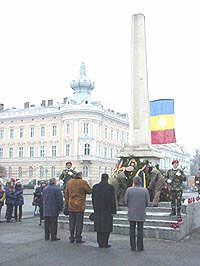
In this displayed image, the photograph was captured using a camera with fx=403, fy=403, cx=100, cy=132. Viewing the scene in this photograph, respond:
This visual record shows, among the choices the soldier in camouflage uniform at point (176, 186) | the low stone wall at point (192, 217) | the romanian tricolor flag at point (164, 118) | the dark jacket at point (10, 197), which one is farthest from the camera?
the romanian tricolor flag at point (164, 118)

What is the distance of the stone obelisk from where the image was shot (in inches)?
598

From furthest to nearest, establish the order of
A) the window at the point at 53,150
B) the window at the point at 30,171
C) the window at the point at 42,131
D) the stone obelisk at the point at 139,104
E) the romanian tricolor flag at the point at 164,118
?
1. the window at the point at 42,131
2. the window at the point at 30,171
3. the window at the point at 53,150
4. the romanian tricolor flag at the point at 164,118
5. the stone obelisk at the point at 139,104

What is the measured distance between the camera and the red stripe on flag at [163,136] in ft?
55.8

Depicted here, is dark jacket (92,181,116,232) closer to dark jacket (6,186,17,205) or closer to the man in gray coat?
the man in gray coat

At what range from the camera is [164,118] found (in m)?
17.0

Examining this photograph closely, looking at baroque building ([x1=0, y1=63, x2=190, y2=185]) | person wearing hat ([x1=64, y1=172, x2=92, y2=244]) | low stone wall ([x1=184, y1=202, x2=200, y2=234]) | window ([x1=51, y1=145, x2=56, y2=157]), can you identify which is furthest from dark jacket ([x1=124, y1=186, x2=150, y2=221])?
window ([x1=51, y1=145, x2=56, y2=157])

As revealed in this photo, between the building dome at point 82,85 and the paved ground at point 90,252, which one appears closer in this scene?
the paved ground at point 90,252

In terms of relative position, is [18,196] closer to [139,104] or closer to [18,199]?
[18,199]

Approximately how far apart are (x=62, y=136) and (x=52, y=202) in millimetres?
63235

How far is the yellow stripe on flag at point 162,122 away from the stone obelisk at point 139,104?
68.5 inches

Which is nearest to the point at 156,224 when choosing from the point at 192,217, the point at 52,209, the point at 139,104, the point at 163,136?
the point at 192,217

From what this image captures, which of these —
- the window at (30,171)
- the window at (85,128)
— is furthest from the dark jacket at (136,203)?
the window at (30,171)

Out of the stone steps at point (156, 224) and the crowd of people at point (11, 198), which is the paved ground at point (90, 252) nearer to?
the stone steps at point (156, 224)

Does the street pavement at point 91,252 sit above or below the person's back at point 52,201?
below
